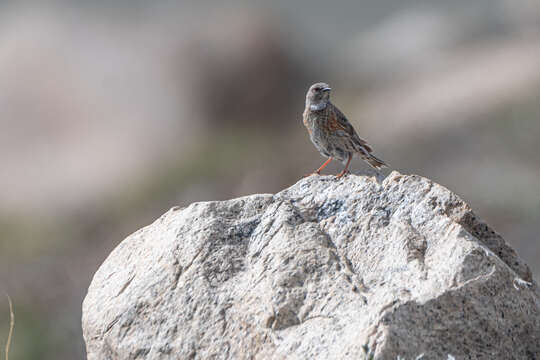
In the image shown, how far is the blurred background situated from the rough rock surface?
8366 mm

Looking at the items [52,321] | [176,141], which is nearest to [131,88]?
Result: [176,141]

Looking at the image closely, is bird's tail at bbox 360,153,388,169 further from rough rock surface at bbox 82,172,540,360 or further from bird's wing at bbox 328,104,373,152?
rough rock surface at bbox 82,172,540,360

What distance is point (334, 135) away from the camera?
6309 millimetres

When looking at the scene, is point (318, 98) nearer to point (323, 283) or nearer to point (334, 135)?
point (334, 135)

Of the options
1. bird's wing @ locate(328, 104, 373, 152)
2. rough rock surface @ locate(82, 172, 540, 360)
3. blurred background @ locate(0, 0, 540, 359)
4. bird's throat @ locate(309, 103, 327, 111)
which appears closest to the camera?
rough rock surface @ locate(82, 172, 540, 360)

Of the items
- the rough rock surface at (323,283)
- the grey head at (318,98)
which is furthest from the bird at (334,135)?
the rough rock surface at (323,283)

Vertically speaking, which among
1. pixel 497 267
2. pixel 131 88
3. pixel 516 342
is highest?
pixel 131 88

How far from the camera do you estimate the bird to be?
630 centimetres

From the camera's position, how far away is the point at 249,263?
430 centimetres

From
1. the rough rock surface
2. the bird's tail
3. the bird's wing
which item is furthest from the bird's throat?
the rough rock surface

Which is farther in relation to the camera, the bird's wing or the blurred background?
the blurred background

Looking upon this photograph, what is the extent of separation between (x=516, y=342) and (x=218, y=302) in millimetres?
1510

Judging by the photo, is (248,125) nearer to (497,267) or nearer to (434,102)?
(434,102)

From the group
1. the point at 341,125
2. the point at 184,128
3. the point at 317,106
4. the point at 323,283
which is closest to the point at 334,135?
the point at 341,125
